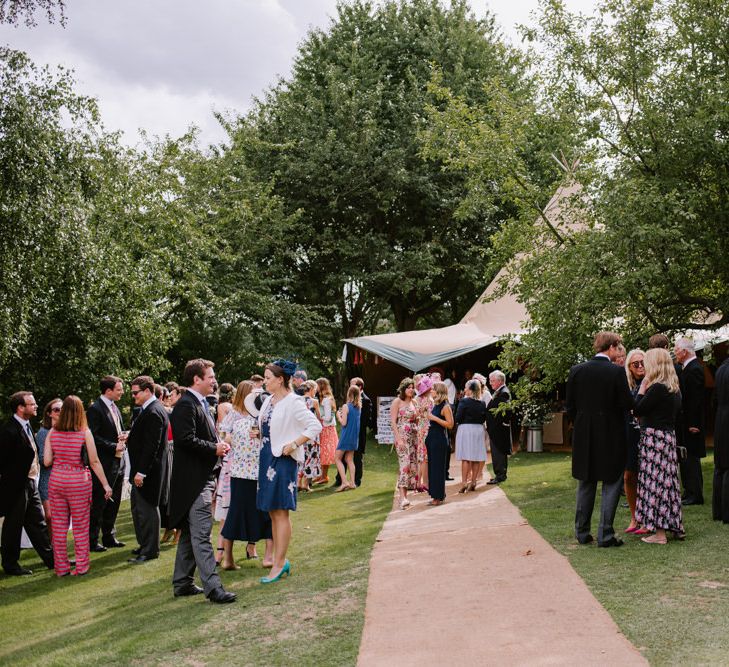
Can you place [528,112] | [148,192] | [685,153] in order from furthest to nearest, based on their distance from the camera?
[148,192]
[528,112]
[685,153]

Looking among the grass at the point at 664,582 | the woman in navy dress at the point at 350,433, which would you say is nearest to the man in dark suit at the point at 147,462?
the grass at the point at 664,582

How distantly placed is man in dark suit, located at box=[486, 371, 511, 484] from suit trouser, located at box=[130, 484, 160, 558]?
18.3 feet

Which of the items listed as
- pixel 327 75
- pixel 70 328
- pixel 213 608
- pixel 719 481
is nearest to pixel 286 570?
pixel 213 608

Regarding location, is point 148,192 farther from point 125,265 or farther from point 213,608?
point 213,608

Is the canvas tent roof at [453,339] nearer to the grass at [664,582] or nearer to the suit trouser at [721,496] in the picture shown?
the grass at [664,582]

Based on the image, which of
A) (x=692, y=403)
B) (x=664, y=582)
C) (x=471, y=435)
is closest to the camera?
(x=664, y=582)

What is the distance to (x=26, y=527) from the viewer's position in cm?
880

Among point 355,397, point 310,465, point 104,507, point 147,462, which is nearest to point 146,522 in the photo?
point 147,462

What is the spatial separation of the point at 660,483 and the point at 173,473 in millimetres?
4161

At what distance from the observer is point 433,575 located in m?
6.97

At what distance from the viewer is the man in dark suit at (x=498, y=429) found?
1288 cm

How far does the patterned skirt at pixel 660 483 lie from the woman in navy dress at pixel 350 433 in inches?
242

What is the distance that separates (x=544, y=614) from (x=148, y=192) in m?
16.1

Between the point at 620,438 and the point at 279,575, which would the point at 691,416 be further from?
the point at 279,575
